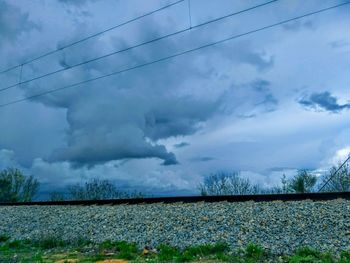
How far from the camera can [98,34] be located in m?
16.8

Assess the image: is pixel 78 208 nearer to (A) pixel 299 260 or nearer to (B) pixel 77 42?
(B) pixel 77 42

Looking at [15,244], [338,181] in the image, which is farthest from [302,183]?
[15,244]

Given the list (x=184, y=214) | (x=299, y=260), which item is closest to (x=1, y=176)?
(x=184, y=214)

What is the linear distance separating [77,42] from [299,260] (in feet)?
44.0

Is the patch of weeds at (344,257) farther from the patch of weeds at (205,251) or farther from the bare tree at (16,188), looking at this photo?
the bare tree at (16,188)

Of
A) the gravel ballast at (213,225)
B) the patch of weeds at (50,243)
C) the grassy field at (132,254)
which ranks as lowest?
the grassy field at (132,254)

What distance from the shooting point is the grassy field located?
788cm

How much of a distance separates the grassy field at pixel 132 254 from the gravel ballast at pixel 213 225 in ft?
1.00

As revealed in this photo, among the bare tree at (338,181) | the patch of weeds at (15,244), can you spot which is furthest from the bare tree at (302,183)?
the patch of weeds at (15,244)

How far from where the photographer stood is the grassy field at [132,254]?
7875mm

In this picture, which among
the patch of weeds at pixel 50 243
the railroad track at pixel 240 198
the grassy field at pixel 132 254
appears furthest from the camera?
the railroad track at pixel 240 198

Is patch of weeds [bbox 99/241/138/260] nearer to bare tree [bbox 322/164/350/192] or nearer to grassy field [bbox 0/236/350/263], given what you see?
grassy field [bbox 0/236/350/263]

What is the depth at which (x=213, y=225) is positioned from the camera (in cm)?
1035

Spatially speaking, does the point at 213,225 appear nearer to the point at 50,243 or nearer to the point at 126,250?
the point at 126,250
